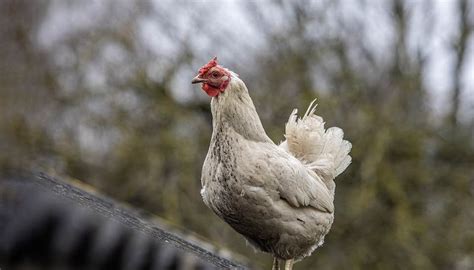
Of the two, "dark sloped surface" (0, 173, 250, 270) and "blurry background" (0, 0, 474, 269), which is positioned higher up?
"blurry background" (0, 0, 474, 269)

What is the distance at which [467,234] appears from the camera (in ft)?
38.5

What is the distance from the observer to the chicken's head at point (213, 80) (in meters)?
4.80

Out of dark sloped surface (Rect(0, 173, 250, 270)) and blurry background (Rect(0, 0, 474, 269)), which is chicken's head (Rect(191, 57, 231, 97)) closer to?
dark sloped surface (Rect(0, 173, 250, 270))

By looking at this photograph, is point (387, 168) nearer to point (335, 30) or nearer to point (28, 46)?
point (335, 30)

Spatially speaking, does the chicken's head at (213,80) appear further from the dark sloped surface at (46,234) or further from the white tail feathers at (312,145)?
the dark sloped surface at (46,234)

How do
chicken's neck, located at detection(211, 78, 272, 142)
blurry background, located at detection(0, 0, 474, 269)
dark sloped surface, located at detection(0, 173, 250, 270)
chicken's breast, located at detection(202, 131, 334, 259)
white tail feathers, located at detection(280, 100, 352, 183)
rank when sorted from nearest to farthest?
dark sloped surface, located at detection(0, 173, 250, 270) < chicken's breast, located at detection(202, 131, 334, 259) < chicken's neck, located at detection(211, 78, 272, 142) < white tail feathers, located at detection(280, 100, 352, 183) < blurry background, located at detection(0, 0, 474, 269)

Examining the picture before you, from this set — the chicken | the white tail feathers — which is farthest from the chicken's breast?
the white tail feathers

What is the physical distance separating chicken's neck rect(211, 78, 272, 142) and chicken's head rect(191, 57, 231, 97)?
0.12 feet

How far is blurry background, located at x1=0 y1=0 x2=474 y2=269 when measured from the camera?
38.5 feet

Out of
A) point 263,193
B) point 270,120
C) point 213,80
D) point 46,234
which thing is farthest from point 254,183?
point 270,120

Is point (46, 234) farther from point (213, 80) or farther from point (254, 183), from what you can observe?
point (213, 80)

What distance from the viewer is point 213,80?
15.8ft

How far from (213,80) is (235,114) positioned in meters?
0.28

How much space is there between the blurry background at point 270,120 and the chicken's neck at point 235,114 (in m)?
6.61
